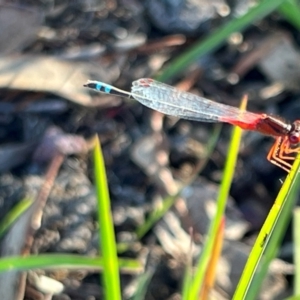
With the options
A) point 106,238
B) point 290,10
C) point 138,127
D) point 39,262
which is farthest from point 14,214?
point 290,10

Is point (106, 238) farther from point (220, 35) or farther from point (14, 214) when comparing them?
point (220, 35)

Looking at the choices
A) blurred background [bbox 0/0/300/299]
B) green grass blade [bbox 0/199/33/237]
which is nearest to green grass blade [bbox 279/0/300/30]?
blurred background [bbox 0/0/300/299]

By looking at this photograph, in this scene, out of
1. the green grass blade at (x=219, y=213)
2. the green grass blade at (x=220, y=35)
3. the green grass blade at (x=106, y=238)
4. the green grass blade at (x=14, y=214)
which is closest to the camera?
the green grass blade at (x=106, y=238)

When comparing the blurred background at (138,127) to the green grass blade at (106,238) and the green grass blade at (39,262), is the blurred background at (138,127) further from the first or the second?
the green grass blade at (106,238)

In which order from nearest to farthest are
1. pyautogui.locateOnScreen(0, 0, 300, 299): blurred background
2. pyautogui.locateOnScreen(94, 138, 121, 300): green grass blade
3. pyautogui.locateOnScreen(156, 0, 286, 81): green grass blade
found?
pyautogui.locateOnScreen(94, 138, 121, 300): green grass blade
pyautogui.locateOnScreen(0, 0, 300, 299): blurred background
pyautogui.locateOnScreen(156, 0, 286, 81): green grass blade

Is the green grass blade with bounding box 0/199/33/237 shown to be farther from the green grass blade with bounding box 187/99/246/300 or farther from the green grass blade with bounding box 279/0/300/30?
the green grass blade with bounding box 279/0/300/30

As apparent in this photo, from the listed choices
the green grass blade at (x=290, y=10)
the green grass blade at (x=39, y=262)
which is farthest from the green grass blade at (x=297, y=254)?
the green grass blade at (x=290, y=10)
